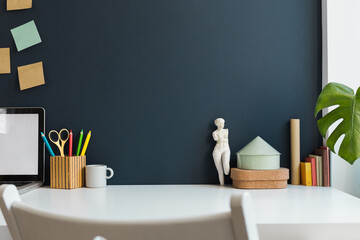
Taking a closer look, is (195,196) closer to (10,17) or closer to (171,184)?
(171,184)

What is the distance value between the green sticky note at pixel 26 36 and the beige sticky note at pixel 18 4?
7 cm

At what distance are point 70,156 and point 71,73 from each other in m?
0.34

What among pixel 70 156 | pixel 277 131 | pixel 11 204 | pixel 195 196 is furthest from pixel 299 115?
pixel 11 204

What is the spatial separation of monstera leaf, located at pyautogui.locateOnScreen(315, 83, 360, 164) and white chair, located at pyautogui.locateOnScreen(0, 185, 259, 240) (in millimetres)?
816

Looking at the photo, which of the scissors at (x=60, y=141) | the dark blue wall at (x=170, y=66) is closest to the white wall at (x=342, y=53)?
the dark blue wall at (x=170, y=66)

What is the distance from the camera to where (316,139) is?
1.49 m

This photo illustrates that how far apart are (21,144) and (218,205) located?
81 centimetres

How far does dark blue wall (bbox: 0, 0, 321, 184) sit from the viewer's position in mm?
1487

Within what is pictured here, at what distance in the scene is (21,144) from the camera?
1.44m

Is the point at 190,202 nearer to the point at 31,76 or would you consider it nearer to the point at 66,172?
the point at 66,172

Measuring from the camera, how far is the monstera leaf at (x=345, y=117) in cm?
120

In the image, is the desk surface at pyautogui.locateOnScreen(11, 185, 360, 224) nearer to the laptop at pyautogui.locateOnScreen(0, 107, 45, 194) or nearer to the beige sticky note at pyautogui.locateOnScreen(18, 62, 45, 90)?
the laptop at pyautogui.locateOnScreen(0, 107, 45, 194)

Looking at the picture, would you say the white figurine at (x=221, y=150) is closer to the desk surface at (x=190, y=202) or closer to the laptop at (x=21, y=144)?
the desk surface at (x=190, y=202)

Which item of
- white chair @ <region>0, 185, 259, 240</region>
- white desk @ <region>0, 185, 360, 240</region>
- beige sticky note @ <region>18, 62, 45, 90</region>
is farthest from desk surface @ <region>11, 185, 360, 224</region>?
beige sticky note @ <region>18, 62, 45, 90</region>
